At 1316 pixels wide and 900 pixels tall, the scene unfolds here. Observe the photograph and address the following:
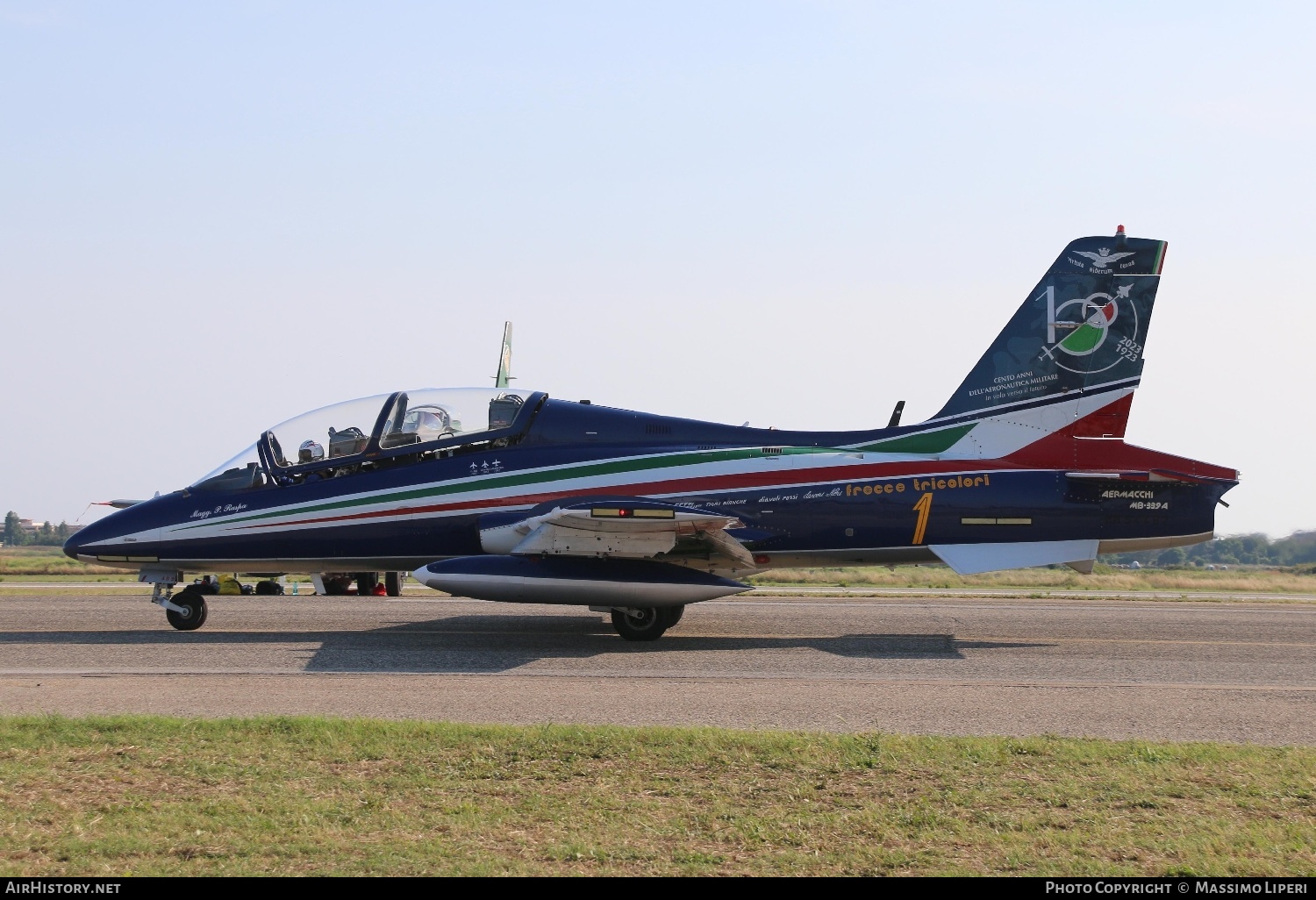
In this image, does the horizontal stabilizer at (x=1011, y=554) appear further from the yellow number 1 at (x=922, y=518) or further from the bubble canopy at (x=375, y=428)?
the bubble canopy at (x=375, y=428)

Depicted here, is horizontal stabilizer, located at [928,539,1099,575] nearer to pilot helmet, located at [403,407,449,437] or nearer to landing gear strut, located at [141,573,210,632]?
pilot helmet, located at [403,407,449,437]

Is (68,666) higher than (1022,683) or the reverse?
the reverse

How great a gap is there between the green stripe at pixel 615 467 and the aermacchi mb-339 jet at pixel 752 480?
0.03 meters

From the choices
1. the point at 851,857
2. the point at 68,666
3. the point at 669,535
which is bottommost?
the point at 68,666

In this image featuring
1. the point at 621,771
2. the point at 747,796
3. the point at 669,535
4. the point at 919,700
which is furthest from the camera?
the point at 669,535

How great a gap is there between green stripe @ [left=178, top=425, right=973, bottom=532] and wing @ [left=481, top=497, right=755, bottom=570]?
75 cm

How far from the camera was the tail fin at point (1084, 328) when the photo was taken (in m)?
15.7

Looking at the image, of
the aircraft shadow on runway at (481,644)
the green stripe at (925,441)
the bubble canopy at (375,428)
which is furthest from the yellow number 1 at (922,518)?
the bubble canopy at (375,428)

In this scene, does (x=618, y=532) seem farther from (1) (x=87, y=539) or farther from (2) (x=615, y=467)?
(1) (x=87, y=539)
